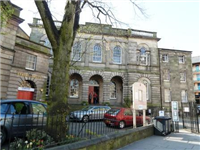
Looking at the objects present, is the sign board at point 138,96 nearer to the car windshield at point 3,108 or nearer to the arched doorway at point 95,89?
the car windshield at point 3,108

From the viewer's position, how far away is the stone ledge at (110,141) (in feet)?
13.9

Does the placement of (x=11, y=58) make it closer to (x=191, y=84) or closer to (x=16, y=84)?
(x=16, y=84)

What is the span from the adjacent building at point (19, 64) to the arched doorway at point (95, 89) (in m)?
8.01

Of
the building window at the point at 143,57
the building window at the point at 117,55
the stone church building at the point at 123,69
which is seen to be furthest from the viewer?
the building window at the point at 143,57

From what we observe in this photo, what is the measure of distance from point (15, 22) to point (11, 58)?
3697mm

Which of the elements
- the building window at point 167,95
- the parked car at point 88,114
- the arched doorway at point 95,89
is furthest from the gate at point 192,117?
the arched doorway at point 95,89

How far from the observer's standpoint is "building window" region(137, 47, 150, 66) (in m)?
24.7

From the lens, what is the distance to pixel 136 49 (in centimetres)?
2445

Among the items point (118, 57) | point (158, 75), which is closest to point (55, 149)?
point (118, 57)

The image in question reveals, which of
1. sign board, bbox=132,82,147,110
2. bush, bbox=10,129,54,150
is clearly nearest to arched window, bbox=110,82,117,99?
sign board, bbox=132,82,147,110

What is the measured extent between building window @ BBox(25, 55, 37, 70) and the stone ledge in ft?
46.3

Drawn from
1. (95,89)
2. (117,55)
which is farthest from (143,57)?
(95,89)

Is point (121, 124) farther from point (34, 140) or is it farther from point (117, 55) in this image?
point (117, 55)

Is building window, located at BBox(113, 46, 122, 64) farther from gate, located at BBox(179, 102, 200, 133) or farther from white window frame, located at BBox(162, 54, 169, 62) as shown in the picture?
gate, located at BBox(179, 102, 200, 133)
